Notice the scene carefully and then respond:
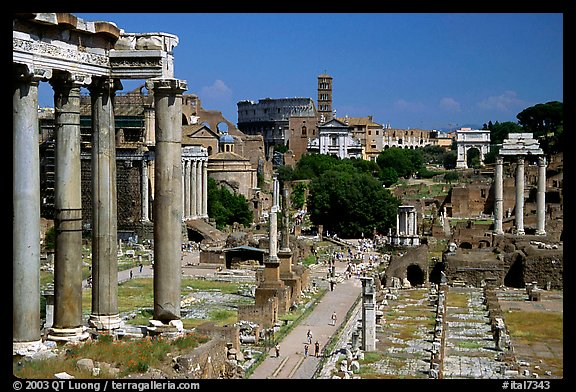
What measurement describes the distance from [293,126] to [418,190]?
48.2 metres

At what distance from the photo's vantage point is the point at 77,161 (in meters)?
14.1

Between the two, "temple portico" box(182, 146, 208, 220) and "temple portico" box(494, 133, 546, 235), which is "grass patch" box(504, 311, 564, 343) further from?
"temple portico" box(182, 146, 208, 220)

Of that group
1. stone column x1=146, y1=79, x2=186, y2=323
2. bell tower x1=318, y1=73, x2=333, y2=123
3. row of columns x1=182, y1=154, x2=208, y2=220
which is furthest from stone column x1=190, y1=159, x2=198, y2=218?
bell tower x1=318, y1=73, x2=333, y2=123

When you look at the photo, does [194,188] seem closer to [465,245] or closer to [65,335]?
[465,245]

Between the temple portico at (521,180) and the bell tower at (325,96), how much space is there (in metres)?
103

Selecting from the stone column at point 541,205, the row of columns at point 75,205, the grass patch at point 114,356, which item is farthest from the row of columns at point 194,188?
the grass patch at point 114,356

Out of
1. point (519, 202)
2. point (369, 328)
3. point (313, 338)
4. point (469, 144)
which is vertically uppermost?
point (469, 144)

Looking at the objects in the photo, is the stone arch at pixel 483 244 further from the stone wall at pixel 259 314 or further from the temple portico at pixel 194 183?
the stone wall at pixel 259 314

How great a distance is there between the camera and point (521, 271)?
41344mm

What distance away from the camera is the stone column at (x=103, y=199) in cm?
1477

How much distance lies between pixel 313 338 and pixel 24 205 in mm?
18184

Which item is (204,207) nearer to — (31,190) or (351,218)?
(351,218)

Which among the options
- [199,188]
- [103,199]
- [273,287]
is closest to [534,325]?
[273,287]
